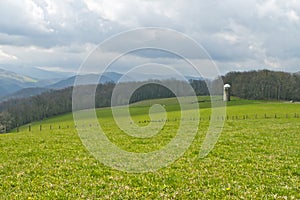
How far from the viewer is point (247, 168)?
48.2 feet

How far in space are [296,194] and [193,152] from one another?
30.8 feet

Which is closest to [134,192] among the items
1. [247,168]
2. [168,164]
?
[168,164]

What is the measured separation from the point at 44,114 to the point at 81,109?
13337 centimetres

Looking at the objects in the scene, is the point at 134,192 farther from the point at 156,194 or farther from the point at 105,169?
the point at 105,169

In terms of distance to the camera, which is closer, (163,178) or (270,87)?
(163,178)

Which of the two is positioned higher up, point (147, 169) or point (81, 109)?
point (81, 109)

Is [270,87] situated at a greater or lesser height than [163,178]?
greater

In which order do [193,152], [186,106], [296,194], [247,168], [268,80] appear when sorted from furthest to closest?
[268,80] < [186,106] < [193,152] < [247,168] < [296,194]

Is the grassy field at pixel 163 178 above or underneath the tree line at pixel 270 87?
underneath

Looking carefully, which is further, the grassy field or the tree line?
the tree line

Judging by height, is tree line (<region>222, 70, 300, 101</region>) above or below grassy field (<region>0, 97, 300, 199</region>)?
above

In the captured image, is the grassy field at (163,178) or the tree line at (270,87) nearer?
the grassy field at (163,178)

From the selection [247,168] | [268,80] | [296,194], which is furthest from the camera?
[268,80]

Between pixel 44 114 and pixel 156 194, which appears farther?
pixel 44 114
